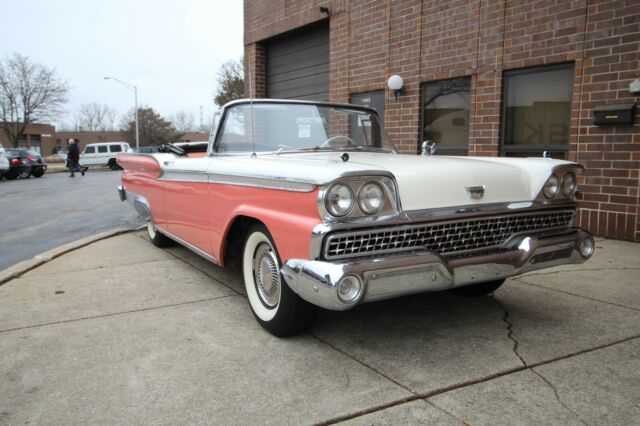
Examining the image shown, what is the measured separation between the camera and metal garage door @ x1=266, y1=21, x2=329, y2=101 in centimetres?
1045

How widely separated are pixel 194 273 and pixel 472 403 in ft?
9.79

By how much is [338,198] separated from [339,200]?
0.04ft

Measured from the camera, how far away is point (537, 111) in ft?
22.1

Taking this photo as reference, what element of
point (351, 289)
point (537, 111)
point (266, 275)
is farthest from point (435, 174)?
point (537, 111)

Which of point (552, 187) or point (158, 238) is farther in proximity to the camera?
point (158, 238)

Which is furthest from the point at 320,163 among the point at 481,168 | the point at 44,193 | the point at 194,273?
the point at 44,193

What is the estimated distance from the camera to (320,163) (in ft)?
9.14

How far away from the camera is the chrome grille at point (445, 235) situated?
8.29ft

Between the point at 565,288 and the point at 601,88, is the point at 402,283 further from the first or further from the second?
the point at 601,88

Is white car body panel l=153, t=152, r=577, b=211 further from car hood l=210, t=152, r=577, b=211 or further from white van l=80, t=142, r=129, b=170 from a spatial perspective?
white van l=80, t=142, r=129, b=170

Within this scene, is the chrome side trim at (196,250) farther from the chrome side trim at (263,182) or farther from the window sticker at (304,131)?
the window sticker at (304,131)

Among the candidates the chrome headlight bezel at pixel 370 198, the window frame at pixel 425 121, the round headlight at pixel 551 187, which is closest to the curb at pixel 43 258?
the chrome headlight bezel at pixel 370 198

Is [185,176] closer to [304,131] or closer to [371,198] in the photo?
[304,131]

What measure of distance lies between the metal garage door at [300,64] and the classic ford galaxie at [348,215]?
6643 mm
